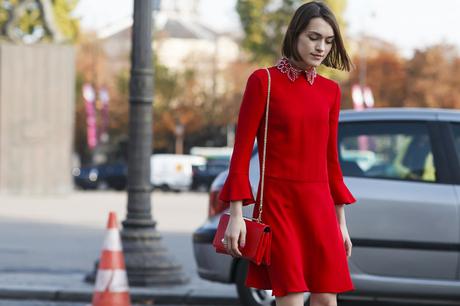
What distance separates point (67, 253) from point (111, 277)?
659 cm

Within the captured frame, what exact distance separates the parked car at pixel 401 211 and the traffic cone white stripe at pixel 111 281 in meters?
0.90

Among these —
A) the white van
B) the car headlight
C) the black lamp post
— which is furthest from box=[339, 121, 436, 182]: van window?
the car headlight

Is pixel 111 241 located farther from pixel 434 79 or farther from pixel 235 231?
pixel 434 79

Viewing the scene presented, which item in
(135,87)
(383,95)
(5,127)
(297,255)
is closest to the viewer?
(297,255)

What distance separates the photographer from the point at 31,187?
1277 inches

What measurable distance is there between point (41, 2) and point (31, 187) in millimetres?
5141

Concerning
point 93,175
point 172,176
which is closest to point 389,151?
point 172,176

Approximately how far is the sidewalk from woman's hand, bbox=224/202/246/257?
545 centimetres

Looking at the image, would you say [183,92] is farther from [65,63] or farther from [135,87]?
[135,87]

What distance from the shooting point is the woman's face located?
4.60m

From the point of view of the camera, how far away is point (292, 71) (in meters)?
4.66

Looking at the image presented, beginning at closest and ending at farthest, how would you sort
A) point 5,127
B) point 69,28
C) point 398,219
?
point 398,219, point 5,127, point 69,28

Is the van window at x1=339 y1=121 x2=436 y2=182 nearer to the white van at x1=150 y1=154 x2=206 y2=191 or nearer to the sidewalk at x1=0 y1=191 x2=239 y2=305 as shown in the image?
the sidewalk at x1=0 y1=191 x2=239 y2=305

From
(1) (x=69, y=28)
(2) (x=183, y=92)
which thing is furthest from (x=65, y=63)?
(2) (x=183, y=92)
